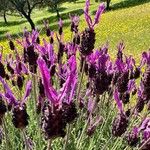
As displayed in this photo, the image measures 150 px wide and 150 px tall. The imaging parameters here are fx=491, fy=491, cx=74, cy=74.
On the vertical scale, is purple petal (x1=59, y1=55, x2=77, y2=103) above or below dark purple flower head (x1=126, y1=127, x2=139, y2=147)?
above

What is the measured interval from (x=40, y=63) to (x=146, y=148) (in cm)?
130

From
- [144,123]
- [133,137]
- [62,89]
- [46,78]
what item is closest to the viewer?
[46,78]

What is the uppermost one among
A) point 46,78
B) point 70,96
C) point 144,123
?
point 46,78

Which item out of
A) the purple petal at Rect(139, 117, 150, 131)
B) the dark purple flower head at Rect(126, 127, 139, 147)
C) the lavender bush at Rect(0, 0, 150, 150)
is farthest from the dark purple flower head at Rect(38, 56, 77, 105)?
the dark purple flower head at Rect(126, 127, 139, 147)

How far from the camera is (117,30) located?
20.7 m

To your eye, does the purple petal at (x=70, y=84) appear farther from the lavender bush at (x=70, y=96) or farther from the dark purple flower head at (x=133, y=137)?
the dark purple flower head at (x=133, y=137)

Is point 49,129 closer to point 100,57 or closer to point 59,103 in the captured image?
point 59,103

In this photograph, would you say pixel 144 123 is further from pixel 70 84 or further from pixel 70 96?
pixel 70 84

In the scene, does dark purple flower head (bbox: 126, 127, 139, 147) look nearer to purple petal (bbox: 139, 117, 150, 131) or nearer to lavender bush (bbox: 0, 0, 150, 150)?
lavender bush (bbox: 0, 0, 150, 150)

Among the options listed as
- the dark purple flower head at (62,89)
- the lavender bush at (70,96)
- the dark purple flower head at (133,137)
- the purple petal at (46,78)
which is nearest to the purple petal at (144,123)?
the lavender bush at (70,96)

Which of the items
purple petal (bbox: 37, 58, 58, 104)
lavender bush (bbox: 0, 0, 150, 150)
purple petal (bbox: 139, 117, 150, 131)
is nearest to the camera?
purple petal (bbox: 37, 58, 58, 104)

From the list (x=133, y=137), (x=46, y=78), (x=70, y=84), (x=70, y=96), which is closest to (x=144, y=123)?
(x=133, y=137)

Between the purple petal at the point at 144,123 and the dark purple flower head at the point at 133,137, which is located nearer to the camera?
the purple petal at the point at 144,123

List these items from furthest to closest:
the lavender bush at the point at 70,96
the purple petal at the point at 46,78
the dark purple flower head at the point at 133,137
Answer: the dark purple flower head at the point at 133,137 → the lavender bush at the point at 70,96 → the purple petal at the point at 46,78
